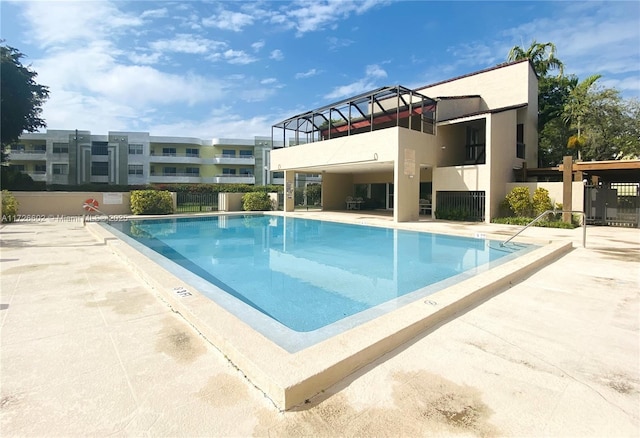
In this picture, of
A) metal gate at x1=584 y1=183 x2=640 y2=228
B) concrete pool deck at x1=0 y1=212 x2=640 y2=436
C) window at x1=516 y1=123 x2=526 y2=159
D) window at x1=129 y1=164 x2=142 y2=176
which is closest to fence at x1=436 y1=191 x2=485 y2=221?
metal gate at x1=584 y1=183 x2=640 y2=228

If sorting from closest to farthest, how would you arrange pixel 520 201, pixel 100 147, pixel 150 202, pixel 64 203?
pixel 520 201 < pixel 64 203 < pixel 150 202 < pixel 100 147

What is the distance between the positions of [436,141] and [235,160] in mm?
37923

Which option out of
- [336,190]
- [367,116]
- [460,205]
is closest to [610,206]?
[460,205]

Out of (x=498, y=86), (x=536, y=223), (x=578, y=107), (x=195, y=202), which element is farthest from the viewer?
(x=195, y=202)

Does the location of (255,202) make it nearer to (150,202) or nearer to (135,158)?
(150,202)

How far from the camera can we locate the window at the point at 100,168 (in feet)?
149

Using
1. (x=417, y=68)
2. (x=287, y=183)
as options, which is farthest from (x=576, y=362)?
(x=417, y=68)

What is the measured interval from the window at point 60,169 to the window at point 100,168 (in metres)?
2.94

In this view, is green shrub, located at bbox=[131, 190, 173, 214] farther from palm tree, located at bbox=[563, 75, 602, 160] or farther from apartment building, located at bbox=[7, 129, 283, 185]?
apartment building, located at bbox=[7, 129, 283, 185]

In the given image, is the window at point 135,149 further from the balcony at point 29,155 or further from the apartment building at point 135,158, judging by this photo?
the balcony at point 29,155

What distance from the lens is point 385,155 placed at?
16.0 m

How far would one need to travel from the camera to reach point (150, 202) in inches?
816

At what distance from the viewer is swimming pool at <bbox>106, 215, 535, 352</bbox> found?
15.2ft

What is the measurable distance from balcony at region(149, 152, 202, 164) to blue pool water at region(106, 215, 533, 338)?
36040mm
